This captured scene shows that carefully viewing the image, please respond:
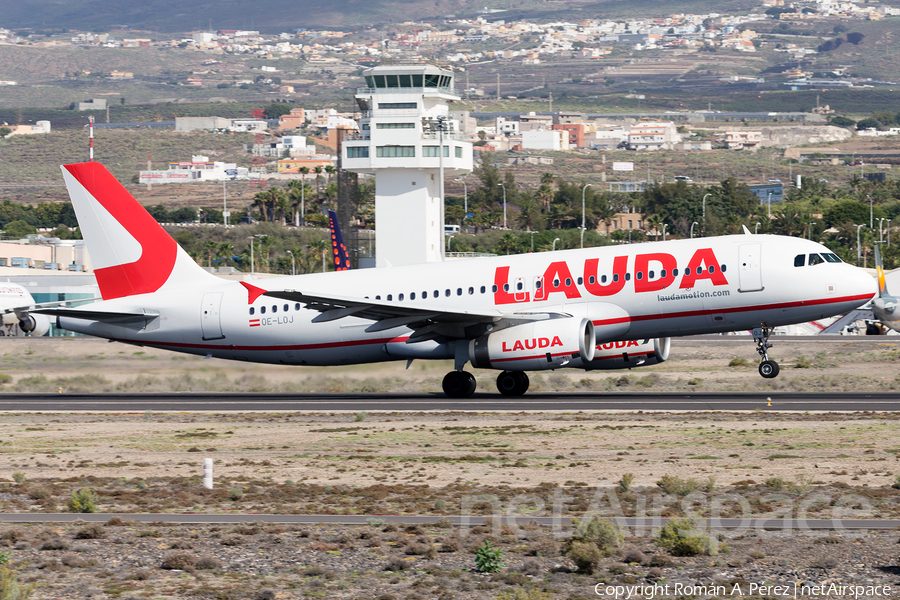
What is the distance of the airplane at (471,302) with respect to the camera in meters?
33.0

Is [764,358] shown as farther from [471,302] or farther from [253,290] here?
[253,290]

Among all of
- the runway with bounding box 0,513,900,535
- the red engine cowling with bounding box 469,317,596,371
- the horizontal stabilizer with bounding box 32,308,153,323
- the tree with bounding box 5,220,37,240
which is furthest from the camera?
the tree with bounding box 5,220,37,240

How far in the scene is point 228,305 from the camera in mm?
37469

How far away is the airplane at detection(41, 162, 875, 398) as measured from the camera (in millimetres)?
33000

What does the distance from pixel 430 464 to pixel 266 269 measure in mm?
120615

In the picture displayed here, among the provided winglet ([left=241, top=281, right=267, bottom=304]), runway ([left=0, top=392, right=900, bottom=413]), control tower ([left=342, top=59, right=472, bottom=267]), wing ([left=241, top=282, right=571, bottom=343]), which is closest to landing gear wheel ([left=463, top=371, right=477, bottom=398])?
runway ([left=0, top=392, right=900, bottom=413])

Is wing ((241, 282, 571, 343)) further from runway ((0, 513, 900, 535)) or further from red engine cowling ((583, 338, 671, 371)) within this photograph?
runway ((0, 513, 900, 535))

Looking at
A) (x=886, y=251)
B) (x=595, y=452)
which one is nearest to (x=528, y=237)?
(x=886, y=251)

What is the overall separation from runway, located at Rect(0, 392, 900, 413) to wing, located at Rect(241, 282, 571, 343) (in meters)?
2.23

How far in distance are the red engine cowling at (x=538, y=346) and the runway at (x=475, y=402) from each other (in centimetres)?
128

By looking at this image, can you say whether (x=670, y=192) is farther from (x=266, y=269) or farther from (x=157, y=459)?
(x=157, y=459)

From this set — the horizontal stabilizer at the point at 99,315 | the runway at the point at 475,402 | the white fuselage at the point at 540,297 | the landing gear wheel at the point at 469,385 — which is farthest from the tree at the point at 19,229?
the landing gear wheel at the point at 469,385

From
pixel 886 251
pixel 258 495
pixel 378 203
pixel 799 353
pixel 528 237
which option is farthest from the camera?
pixel 528 237

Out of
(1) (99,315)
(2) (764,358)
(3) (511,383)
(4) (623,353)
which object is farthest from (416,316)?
(1) (99,315)
